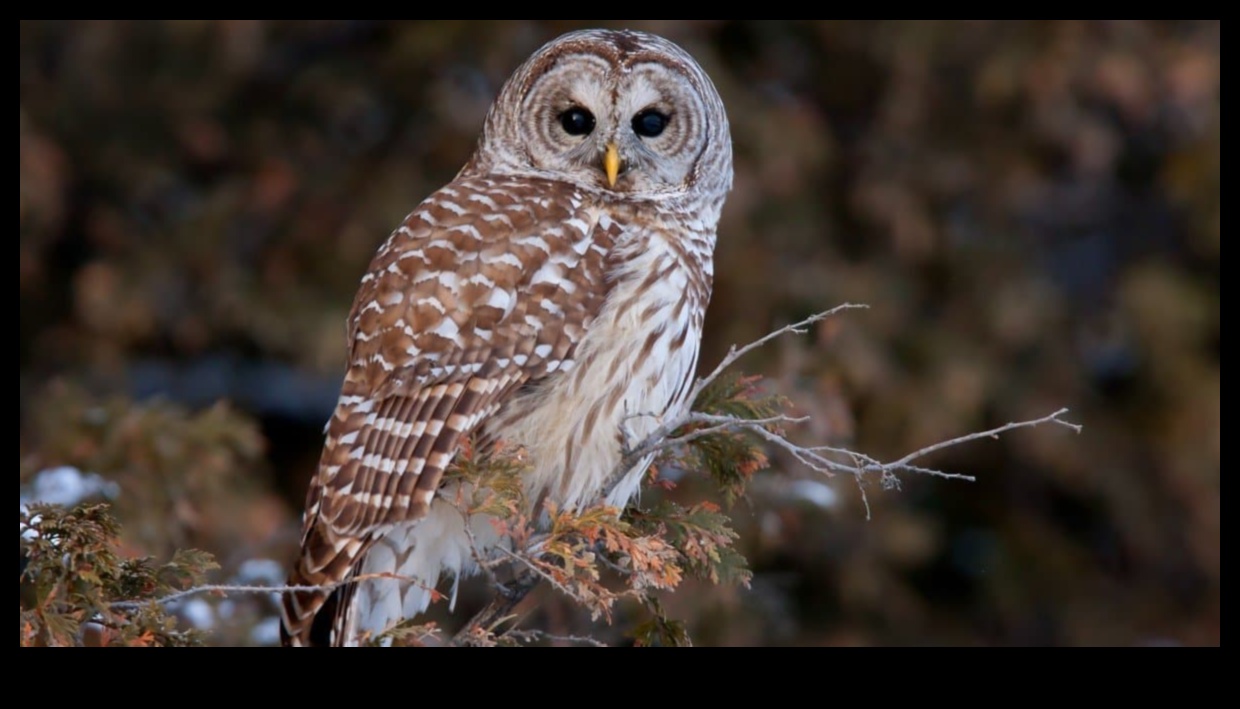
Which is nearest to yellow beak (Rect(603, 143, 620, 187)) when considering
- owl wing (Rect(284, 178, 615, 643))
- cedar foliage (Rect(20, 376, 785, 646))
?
owl wing (Rect(284, 178, 615, 643))

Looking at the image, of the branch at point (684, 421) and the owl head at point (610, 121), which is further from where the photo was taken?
the owl head at point (610, 121)

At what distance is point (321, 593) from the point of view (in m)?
3.61

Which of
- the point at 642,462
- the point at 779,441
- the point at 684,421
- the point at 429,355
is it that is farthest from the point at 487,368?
the point at 779,441

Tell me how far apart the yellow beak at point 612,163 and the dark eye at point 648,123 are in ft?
0.58

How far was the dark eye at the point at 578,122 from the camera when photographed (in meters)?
4.19

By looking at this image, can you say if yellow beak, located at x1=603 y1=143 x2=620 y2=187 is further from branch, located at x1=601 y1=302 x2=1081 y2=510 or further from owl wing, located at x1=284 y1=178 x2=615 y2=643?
branch, located at x1=601 y1=302 x2=1081 y2=510

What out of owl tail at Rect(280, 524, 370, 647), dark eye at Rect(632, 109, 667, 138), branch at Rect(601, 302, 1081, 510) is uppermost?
dark eye at Rect(632, 109, 667, 138)

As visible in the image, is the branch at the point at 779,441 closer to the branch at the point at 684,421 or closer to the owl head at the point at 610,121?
the branch at the point at 684,421

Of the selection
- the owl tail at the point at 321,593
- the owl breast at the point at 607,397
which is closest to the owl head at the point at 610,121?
the owl breast at the point at 607,397

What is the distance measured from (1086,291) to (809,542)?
10.7 ft

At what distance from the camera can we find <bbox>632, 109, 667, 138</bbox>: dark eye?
13.8ft

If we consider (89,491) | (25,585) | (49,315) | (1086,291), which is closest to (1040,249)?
(1086,291)

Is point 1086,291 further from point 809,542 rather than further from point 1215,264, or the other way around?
A: point 809,542

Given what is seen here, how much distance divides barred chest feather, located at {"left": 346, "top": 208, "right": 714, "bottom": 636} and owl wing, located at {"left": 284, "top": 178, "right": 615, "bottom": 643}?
2.3 inches
